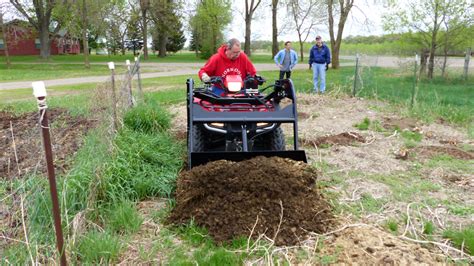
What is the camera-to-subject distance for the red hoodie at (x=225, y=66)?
5.70 m

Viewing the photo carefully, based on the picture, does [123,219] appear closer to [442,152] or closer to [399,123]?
[442,152]

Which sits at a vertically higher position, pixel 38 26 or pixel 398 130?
pixel 38 26

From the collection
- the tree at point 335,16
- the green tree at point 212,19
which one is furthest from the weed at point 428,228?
the green tree at point 212,19

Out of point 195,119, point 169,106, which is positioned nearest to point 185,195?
point 195,119

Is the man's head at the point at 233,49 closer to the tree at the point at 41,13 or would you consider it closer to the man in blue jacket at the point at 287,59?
the man in blue jacket at the point at 287,59

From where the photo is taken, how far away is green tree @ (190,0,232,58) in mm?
42031

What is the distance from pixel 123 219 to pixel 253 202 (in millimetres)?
1104

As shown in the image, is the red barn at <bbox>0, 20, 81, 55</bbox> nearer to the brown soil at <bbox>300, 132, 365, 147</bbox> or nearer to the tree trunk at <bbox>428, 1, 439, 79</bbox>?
the tree trunk at <bbox>428, 1, 439, 79</bbox>

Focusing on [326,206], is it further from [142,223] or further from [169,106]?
[169,106]

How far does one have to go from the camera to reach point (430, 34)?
17188 millimetres

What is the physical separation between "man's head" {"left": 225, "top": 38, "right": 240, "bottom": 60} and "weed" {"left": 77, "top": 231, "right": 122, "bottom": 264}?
3102mm

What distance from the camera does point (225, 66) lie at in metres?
5.73

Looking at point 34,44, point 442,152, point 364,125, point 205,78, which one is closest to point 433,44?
point 364,125

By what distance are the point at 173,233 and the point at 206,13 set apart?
4075 centimetres
